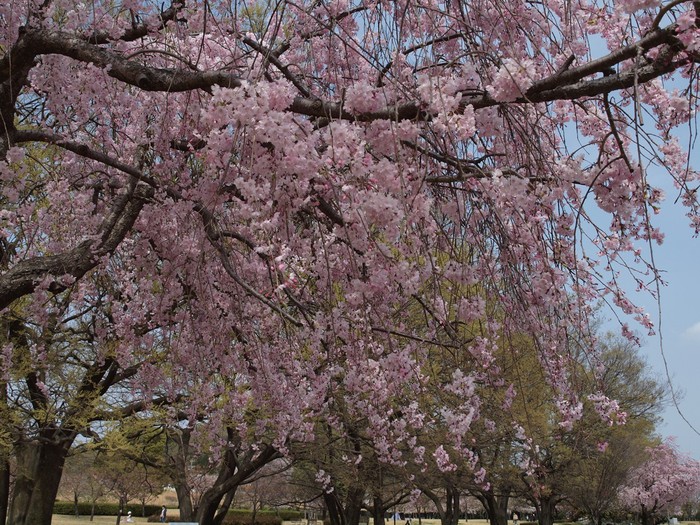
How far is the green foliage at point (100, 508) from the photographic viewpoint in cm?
4188

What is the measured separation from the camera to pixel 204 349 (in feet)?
17.7

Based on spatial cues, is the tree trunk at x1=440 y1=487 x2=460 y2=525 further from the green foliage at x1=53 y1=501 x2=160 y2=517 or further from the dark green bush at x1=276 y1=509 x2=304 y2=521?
the green foliage at x1=53 y1=501 x2=160 y2=517

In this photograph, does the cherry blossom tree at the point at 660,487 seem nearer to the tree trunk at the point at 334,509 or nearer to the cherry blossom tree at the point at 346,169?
the tree trunk at the point at 334,509

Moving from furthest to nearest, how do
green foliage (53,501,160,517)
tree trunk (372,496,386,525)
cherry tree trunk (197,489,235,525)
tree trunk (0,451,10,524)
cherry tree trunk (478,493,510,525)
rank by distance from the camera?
green foliage (53,501,160,517) < cherry tree trunk (478,493,510,525) < tree trunk (372,496,386,525) < cherry tree trunk (197,489,235,525) < tree trunk (0,451,10,524)

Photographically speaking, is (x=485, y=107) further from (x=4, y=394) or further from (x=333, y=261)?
(x=4, y=394)

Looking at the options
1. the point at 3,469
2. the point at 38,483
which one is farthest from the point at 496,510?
the point at 38,483

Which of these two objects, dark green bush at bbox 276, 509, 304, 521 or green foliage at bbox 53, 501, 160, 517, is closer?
green foliage at bbox 53, 501, 160, 517

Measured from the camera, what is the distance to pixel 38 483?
1047 cm

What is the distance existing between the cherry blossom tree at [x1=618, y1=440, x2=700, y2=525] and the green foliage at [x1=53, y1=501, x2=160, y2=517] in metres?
29.2

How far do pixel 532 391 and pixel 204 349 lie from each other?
529 inches

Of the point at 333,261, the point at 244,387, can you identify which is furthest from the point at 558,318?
the point at 244,387

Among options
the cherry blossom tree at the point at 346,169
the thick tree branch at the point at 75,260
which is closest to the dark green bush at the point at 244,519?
the cherry blossom tree at the point at 346,169

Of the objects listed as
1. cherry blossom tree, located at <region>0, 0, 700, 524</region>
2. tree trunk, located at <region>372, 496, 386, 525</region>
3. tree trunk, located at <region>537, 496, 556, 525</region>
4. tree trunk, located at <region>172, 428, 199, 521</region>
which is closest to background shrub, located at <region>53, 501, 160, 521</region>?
tree trunk, located at <region>372, 496, 386, 525</region>

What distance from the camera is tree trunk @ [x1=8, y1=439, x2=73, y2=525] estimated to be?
10.4 m
